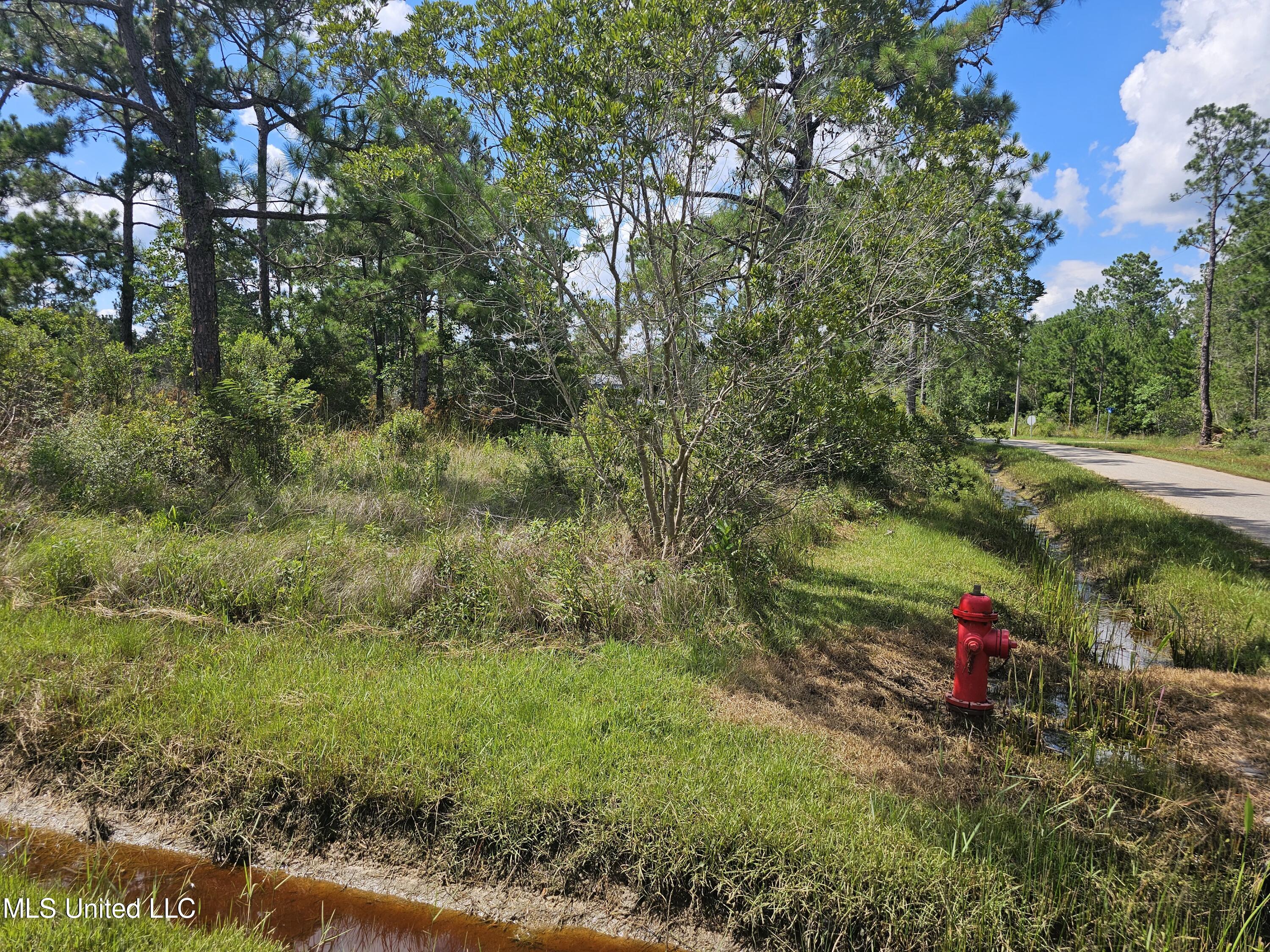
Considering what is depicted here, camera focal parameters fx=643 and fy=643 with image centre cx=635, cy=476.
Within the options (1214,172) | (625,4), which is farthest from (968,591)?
(1214,172)

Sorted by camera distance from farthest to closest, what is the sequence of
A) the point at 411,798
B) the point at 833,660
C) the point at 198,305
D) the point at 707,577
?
1. the point at 198,305
2. the point at 707,577
3. the point at 833,660
4. the point at 411,798

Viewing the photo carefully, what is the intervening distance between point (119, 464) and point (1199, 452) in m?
30.7

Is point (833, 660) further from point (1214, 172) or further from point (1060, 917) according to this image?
point (1214, 172)

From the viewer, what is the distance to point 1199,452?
23266 millimetres

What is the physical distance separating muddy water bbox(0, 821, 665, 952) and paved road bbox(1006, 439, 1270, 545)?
35.0ft

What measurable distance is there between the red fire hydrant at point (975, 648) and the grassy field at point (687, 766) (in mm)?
215

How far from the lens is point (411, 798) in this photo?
127 inches

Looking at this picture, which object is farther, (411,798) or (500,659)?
(500,659)

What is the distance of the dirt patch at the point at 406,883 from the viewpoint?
2.79m

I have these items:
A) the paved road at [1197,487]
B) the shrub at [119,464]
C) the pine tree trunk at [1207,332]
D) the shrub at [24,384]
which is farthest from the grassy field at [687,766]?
the pine tree trunk at [1207,332]

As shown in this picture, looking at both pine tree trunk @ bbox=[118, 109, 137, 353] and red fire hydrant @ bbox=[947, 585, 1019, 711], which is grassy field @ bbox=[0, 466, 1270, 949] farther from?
pine tree trunk @ bbox=[118, 109, 137, 353]

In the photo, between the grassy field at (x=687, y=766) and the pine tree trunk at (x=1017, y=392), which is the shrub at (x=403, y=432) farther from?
the pine tree trunk at (x=1017, y=392)

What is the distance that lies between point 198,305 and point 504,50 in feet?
24.3

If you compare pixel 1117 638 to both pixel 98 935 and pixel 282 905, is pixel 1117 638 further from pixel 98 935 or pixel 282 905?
pixel 98 935
